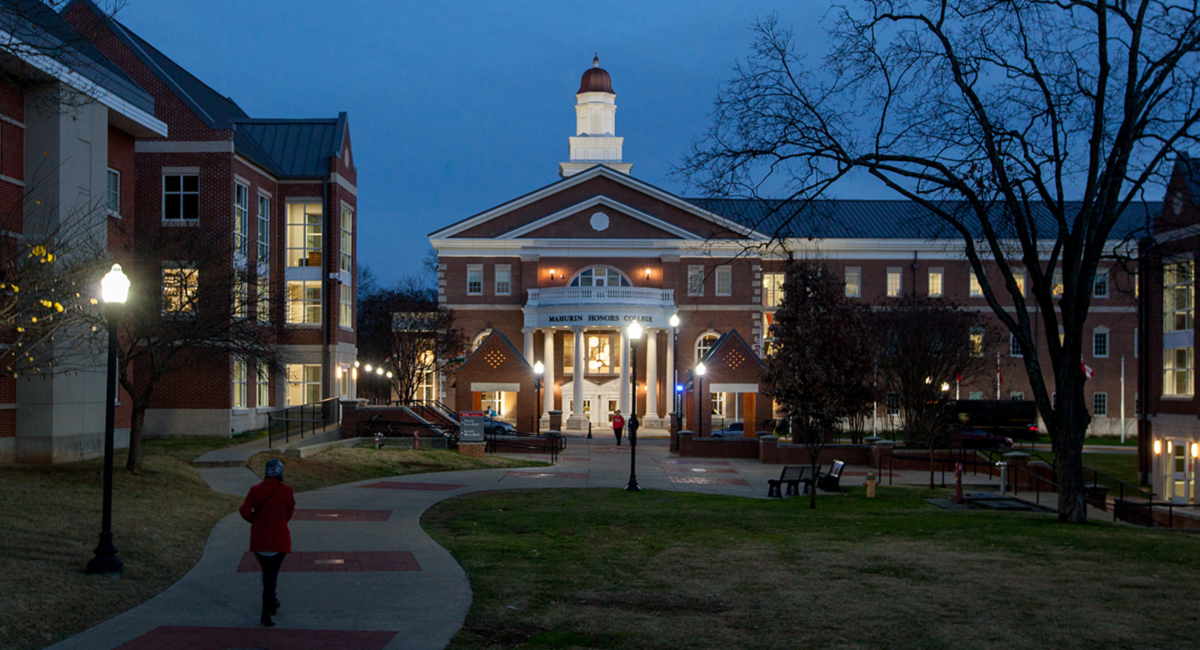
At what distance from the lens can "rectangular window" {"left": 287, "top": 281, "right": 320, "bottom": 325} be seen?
41.4 metres

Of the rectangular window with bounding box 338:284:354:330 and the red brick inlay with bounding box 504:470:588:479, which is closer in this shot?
the red brick inlay with bounding box 504:470:588:479

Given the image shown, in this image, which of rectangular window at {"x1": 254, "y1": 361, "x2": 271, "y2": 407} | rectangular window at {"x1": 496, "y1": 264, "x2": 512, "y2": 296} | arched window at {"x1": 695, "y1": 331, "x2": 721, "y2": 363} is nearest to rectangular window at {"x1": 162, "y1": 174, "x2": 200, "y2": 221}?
rectangular window at {"x1": 254, "y1": 361, "x2": 271, "y2": 407}


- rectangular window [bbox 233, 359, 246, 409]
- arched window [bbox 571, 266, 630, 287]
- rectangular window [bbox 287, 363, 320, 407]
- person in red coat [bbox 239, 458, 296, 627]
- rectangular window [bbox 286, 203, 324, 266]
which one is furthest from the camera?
arched window [bbox 571, 266, 630, 287]

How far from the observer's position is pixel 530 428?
142 feet

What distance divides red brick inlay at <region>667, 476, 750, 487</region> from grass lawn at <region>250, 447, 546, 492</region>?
505 cm

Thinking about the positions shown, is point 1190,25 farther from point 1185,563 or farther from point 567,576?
point 567,576

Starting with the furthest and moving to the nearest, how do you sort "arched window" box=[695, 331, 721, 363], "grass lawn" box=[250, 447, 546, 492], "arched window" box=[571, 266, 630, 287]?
"arched window" box=[695, 331, 721, 363]
"arched window" box=[571, 266, 630, 287]
"grass lawn" box=[250, 447, 546, 492]

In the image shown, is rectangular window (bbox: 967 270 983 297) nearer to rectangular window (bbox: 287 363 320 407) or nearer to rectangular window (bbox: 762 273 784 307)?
rectangular window (bbox: 762 273 784 307)

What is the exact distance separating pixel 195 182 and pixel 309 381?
9823mm

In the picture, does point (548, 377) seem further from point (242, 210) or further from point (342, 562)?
point (342, 562)

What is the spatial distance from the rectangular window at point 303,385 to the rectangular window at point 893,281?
40.2 metres

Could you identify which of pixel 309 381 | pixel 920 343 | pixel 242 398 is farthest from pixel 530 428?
pixel 920 343

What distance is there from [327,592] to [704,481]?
1944cm

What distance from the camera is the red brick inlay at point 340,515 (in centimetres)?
1702
